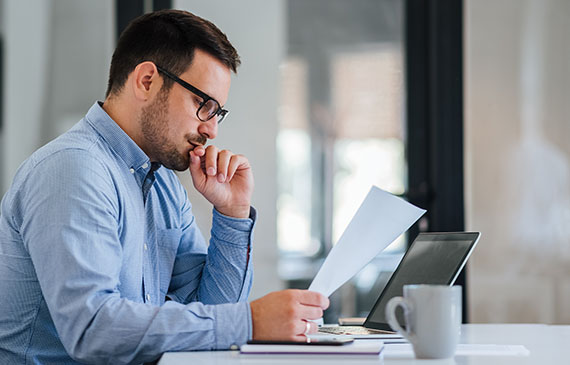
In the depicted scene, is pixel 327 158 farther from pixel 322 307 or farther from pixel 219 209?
pixel 322 307

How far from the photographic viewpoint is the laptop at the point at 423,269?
1.31 meters

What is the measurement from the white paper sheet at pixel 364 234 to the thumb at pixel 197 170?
1.28 feet

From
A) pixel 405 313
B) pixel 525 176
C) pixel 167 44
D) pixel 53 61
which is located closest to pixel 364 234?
pixel 405 313

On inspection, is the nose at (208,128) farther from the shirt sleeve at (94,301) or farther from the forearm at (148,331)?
the forearm at (148,331)

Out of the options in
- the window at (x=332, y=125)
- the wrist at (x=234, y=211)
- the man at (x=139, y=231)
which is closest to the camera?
the man at (x=139, y=231)

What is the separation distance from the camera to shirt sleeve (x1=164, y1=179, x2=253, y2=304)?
5.31 feet

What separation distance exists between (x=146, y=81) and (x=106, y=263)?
504 millimetres

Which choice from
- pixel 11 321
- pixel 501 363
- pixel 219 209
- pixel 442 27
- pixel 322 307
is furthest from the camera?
pixel 442 27

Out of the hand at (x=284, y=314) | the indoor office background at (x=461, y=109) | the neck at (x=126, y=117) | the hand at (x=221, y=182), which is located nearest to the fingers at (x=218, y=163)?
the hand at (x=221, y=182)

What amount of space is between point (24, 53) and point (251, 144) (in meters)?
1.05

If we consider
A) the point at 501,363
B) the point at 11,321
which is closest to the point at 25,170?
the point at 11,321

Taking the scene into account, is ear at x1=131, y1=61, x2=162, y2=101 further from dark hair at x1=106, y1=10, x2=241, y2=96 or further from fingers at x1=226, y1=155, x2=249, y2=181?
fingers at x1=226, y1=155, x2=249, y2=181

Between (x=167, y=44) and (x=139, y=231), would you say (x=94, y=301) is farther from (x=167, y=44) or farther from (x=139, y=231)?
(x=167, y=44)

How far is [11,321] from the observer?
130 cm
